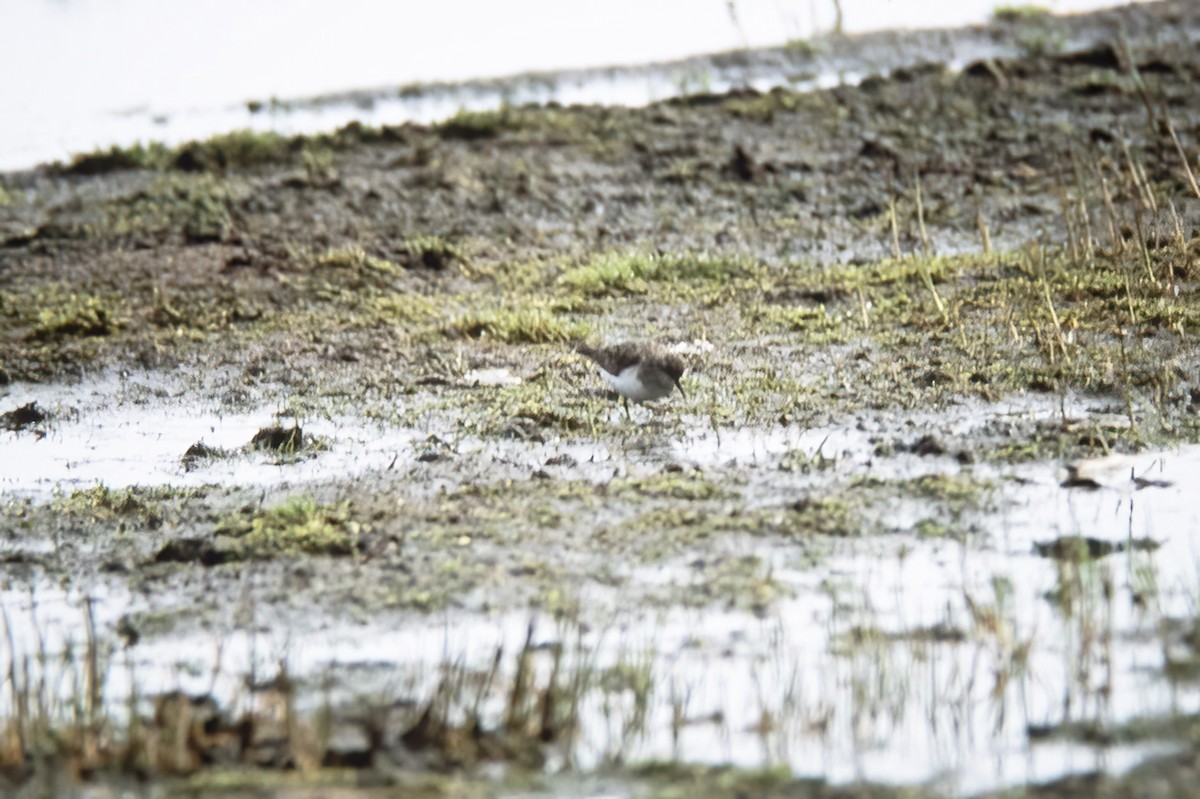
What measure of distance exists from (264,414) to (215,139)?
215 inches

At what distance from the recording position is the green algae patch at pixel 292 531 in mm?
3736

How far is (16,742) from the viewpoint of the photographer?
8.40ft

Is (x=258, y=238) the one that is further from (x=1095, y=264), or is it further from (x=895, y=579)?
(x=895, y=579)

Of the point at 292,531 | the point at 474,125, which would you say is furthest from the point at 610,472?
the point at 474,125

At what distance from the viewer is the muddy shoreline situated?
8.51 ft

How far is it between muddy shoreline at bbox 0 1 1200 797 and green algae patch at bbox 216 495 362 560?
13 millimetres

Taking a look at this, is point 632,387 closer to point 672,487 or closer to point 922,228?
point 672,487

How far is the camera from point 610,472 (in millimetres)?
4355

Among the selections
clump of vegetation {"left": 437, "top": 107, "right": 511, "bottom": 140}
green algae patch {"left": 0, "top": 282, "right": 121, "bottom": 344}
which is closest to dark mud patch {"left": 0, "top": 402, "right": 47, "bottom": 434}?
green algae patch {"left": 0, "top": 282, "right": 121, "bottom": 344}

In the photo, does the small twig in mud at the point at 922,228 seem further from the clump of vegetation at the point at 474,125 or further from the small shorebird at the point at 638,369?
the clump of vegetation at the point at 474,125

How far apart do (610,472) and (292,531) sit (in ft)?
3.48

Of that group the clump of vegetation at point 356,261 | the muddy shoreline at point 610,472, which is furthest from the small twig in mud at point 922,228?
the clump of vegetation at point 356,261

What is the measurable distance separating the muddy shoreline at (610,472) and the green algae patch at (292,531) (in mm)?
13

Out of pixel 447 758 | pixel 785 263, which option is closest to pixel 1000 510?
pixel 447 758
